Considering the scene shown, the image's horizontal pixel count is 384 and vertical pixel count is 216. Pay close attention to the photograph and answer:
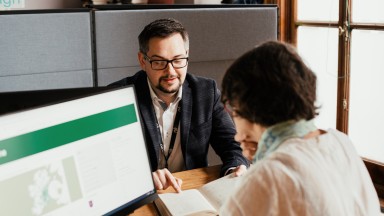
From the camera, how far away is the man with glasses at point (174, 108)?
1.77m

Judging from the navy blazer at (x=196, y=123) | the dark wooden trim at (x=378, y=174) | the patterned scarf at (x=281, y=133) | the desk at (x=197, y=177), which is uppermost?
the patterned scarf at (x=281, y=133)

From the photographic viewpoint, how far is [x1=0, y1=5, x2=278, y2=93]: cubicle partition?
217cm

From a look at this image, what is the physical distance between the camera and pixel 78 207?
1.03 m

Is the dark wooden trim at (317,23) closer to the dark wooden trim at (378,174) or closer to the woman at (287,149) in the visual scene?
the dark wooden trim at (378,174)

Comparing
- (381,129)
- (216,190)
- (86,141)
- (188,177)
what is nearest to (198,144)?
(188,177)

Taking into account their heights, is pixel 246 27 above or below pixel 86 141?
above

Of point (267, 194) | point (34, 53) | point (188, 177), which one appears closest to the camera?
point (267, 194)

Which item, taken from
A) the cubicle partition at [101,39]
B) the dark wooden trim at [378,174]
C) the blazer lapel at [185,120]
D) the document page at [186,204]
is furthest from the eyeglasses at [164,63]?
the dark wooden trim at [378,174]

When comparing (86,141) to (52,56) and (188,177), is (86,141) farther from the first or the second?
(52,56)

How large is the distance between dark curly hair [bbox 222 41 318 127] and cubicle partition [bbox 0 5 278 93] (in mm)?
1513

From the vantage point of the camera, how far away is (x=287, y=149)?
33.2 inches

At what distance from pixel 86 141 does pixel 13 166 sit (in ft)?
0.59

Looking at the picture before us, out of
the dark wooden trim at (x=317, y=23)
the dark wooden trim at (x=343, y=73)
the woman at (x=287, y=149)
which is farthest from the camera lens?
the dark wooden trim at (x=317, y=23)

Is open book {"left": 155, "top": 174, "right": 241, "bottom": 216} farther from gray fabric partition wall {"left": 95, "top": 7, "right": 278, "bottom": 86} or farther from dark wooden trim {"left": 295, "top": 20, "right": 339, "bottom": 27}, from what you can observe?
dark wooden trim {"left": 295, "top": 20, "right": 339, "bottom": 27}
